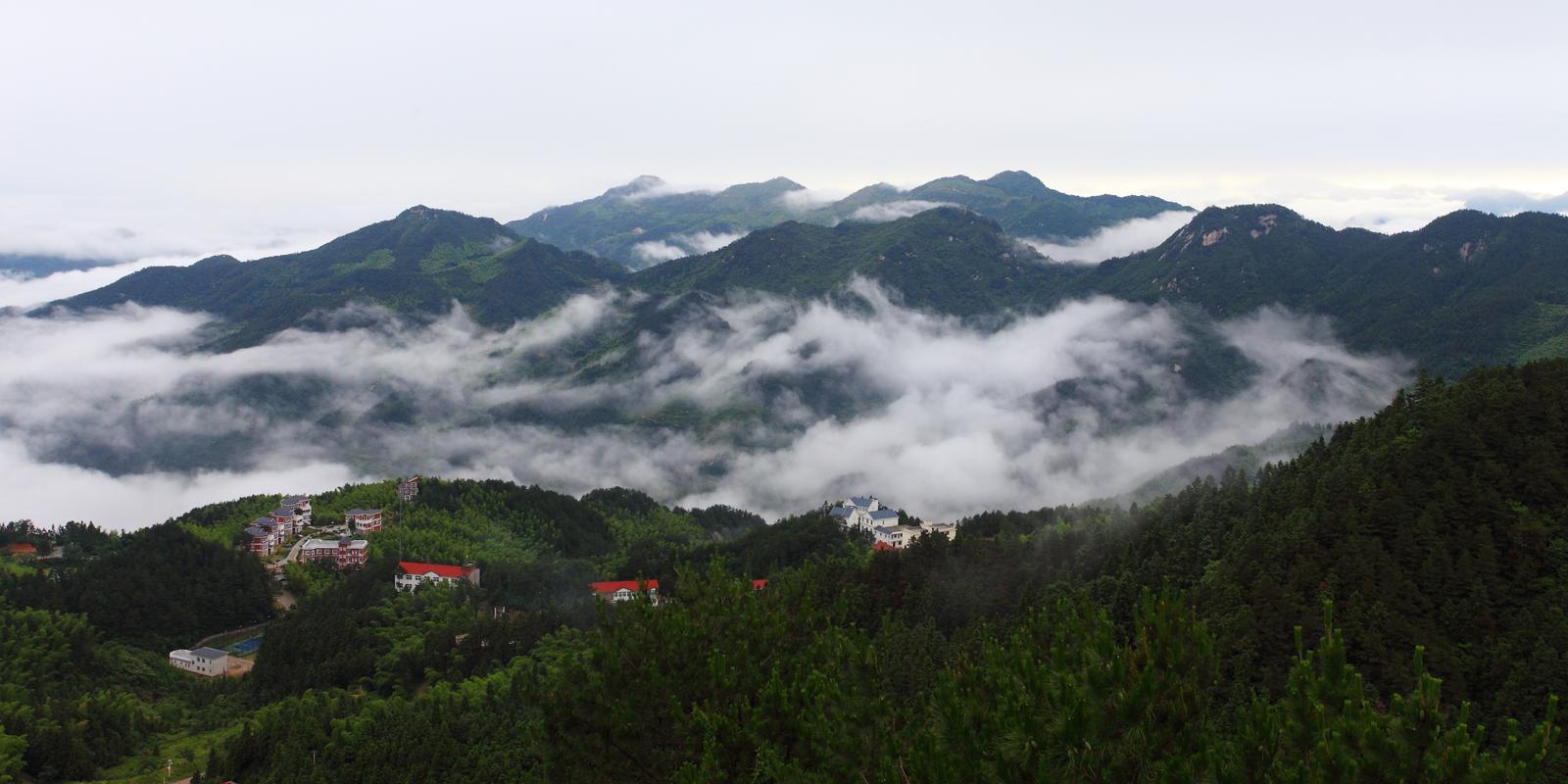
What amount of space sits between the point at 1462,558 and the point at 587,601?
63.4m

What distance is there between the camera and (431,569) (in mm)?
82562

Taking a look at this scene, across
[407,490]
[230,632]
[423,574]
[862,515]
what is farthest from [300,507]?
[862,515]

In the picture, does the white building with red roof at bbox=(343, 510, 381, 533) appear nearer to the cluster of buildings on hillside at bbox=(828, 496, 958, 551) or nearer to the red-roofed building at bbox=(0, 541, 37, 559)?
the red-roofed building at bbox=(0, 541, 37, 559)

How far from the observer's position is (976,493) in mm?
184250

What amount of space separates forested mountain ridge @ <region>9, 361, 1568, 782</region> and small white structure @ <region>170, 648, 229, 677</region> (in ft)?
20.7

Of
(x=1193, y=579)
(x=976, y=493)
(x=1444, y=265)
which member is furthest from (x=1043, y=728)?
(x=1444, y=265)

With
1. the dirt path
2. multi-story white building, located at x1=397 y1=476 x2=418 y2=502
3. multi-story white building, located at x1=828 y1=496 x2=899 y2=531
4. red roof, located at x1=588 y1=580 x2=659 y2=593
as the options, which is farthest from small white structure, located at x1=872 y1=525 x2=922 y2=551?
the dirt path

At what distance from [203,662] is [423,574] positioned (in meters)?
16.4

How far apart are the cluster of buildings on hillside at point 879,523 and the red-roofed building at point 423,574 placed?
113 feet

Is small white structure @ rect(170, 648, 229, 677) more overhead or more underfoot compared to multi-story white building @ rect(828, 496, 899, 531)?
more underfoot

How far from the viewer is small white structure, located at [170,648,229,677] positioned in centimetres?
7131

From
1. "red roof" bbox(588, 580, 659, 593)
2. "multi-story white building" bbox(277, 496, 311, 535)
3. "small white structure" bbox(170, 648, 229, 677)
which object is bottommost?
"small white structure" bbox(170, 648, 229, 677)

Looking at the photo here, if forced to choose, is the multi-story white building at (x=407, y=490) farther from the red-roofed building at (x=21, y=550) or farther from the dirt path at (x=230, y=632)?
the red-roofed building at (x=21, y=550)

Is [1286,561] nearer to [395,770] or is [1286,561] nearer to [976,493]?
[395,770]
